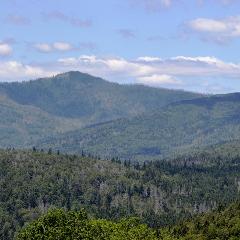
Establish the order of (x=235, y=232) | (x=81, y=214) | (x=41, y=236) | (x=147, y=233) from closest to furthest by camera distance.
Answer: (x=41, y=236) → (x=81, y=214) → (x=147, y=233) → (x=235, y=232)

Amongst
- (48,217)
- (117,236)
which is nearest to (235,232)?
(117,236)

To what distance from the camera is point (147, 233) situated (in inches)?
6275

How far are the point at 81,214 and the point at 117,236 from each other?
36.2ft

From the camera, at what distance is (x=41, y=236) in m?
126

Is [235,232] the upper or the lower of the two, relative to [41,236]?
lower

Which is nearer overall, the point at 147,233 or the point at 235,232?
the point at 147,233

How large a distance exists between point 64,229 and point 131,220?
41.2 m

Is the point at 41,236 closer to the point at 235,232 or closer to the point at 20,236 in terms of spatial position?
the point at 20,236

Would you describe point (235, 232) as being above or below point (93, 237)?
below

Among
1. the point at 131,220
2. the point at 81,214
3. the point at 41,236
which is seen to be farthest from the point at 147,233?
the point at 41,236

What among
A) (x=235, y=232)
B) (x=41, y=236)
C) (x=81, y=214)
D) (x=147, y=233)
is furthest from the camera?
(x=235, y=232)

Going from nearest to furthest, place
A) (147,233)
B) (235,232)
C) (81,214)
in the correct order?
(81,214) → (147,233) → (235,232)

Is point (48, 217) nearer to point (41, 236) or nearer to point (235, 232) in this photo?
point (41, 236)

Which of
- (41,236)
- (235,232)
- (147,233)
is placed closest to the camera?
(41,236)
